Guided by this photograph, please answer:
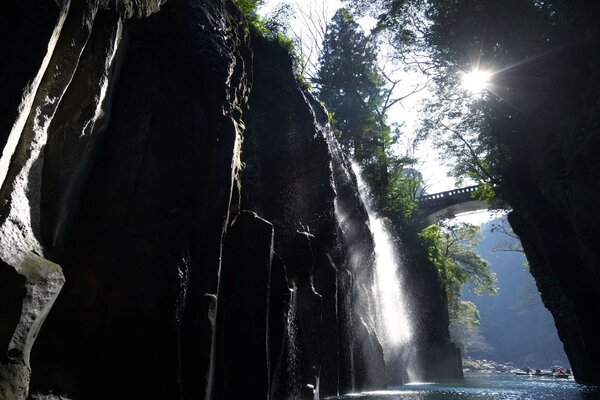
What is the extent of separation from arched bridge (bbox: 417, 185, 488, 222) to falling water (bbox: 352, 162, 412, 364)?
11.1 metres

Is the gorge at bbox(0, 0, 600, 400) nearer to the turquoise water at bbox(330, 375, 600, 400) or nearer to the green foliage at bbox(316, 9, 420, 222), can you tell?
the turquoise water at bbox(330, 375, 600, 400)

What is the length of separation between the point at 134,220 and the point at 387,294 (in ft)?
70.5

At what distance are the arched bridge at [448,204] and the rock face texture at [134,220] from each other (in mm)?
29838

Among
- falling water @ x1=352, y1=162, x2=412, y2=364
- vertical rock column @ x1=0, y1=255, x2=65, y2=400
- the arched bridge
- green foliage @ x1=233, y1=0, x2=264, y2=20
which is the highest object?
the arched bridge

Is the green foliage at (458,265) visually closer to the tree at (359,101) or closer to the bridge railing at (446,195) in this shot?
the bridge railing at (446,195)

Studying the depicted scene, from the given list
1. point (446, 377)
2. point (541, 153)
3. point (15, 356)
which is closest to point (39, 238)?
point (15, 356)

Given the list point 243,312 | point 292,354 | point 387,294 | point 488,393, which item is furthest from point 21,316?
point 387,294

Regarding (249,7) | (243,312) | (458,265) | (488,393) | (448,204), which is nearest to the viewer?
(243,312)

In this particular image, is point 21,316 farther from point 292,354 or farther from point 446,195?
point 446,195

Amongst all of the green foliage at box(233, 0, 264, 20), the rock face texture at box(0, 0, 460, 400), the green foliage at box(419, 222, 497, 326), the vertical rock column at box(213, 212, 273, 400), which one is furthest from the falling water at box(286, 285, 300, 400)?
the green foliage at box(419, 222, 497, 326)

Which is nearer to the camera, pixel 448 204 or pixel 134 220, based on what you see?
pixel 134 220

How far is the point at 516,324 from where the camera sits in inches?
4336

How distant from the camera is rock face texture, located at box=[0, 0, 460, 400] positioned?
482 centimetres

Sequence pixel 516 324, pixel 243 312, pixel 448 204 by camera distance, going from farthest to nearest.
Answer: pixel 516 324
pixel 448 204
pixel 243 312
